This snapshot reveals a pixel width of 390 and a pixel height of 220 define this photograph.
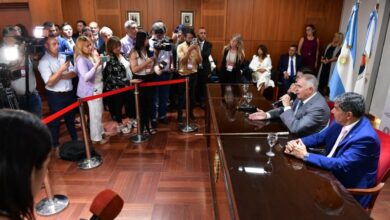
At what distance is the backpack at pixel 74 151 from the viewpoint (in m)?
3.43

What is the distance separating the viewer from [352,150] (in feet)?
5.90


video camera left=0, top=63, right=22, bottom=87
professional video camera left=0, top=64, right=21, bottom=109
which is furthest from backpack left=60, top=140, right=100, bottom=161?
video camera left=0, top=63, right=22, bottom=87

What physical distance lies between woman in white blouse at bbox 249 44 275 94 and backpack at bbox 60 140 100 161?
11.7ft

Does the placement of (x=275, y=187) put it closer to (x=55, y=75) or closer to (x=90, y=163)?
(x=90, y=163)

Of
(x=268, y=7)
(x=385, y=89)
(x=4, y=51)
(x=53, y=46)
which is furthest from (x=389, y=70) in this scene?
(x=4, y=51)

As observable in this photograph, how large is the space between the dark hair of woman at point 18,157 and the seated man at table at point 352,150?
154 cm

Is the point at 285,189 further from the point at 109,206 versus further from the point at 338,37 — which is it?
the point at 338,37

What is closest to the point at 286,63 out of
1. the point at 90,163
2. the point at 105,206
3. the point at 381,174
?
the point at 381,174

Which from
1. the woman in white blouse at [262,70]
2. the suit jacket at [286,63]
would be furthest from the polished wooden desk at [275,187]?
the suit jacket at [286,63]

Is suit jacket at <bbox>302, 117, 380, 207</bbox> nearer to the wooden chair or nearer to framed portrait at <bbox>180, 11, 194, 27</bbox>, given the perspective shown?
the wooden chair

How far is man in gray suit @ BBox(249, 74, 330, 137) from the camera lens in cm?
228

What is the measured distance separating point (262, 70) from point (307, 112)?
3.59 metres

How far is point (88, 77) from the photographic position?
3389 millimetres

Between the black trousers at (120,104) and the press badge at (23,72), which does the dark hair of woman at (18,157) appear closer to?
the press badge at (23,72)
